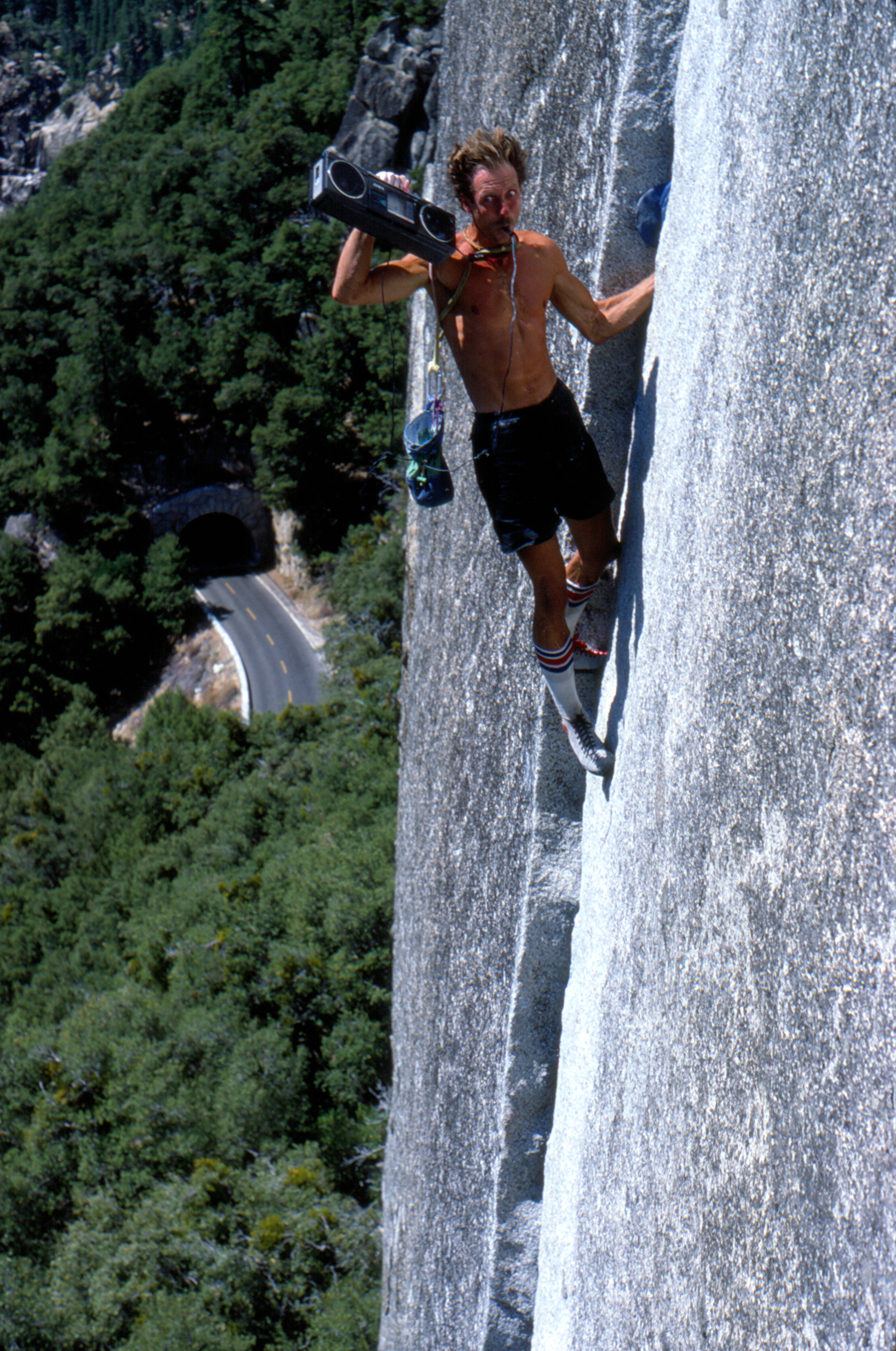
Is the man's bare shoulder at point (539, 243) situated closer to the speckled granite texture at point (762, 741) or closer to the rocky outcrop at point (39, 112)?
the speckled granite texture at point (762, 741)

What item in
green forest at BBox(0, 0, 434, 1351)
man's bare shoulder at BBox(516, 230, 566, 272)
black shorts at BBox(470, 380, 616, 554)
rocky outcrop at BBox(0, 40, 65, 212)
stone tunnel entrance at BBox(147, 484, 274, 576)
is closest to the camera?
man's bare shoulder at BBox(516, 230, 566, 272)

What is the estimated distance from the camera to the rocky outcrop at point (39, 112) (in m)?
63.8

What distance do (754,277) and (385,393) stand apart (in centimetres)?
3057

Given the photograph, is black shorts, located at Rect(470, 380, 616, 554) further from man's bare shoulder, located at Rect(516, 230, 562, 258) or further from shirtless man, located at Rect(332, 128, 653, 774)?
man's bare shoulder, located at Rect(516, 230, 562, 258)

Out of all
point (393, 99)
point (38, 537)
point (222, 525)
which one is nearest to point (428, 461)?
point (393, 99)

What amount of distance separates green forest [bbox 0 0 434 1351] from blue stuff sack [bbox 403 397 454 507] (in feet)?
1.39

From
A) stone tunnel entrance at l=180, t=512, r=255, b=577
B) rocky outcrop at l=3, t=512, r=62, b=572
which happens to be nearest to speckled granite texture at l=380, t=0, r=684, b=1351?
stone tunnel entrance at l=180, t=512, r=255, b=577

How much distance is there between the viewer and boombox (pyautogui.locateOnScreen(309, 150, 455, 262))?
8.60 ft

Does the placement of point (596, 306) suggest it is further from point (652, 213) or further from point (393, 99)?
point (393, 99)

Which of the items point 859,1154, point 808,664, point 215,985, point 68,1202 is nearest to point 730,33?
point 808,664

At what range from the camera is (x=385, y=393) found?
103 ft

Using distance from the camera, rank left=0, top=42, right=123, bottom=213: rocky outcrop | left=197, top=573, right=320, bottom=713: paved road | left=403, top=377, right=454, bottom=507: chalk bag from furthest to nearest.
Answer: left=0, top=42, right=123, bottom=213: rocky outcrop
left=197, top=573, right=320, bottom=713: paved road
left=403, top=377, right=454, bottom=507: chalk bag

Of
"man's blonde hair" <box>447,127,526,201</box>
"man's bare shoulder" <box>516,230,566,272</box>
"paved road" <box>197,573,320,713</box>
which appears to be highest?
"paved road" <box>197,573,320,713</box>

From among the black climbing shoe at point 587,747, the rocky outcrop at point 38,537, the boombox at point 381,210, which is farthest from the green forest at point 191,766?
the black climbing shoe at point 587,747
